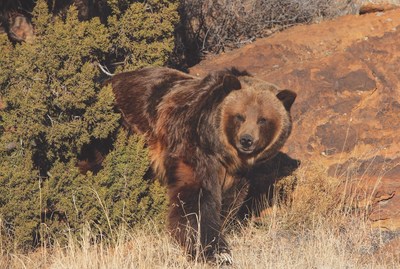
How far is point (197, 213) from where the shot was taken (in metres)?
6.59

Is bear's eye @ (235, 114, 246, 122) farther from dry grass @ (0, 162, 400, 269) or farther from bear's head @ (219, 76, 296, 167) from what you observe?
dry grass @ (0, 162, 400, 269)

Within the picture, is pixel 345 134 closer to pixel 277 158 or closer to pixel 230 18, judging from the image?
pixel 277 158

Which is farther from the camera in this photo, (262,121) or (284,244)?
(284,244)

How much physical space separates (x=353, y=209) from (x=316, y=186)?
52 cm

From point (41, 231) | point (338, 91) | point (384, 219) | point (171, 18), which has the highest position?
point (171, 18)

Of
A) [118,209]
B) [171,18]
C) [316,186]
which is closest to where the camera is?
[118,209]

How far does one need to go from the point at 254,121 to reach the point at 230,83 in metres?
0.43

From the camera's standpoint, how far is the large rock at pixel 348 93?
8336 mm

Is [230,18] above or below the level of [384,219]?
above

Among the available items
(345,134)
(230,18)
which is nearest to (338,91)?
(345,134)

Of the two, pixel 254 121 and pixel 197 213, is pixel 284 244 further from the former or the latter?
pixel 254 121

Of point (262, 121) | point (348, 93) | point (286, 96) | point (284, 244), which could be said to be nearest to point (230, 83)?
point (262, 121)

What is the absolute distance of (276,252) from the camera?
258 inches

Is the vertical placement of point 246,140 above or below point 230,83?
below
